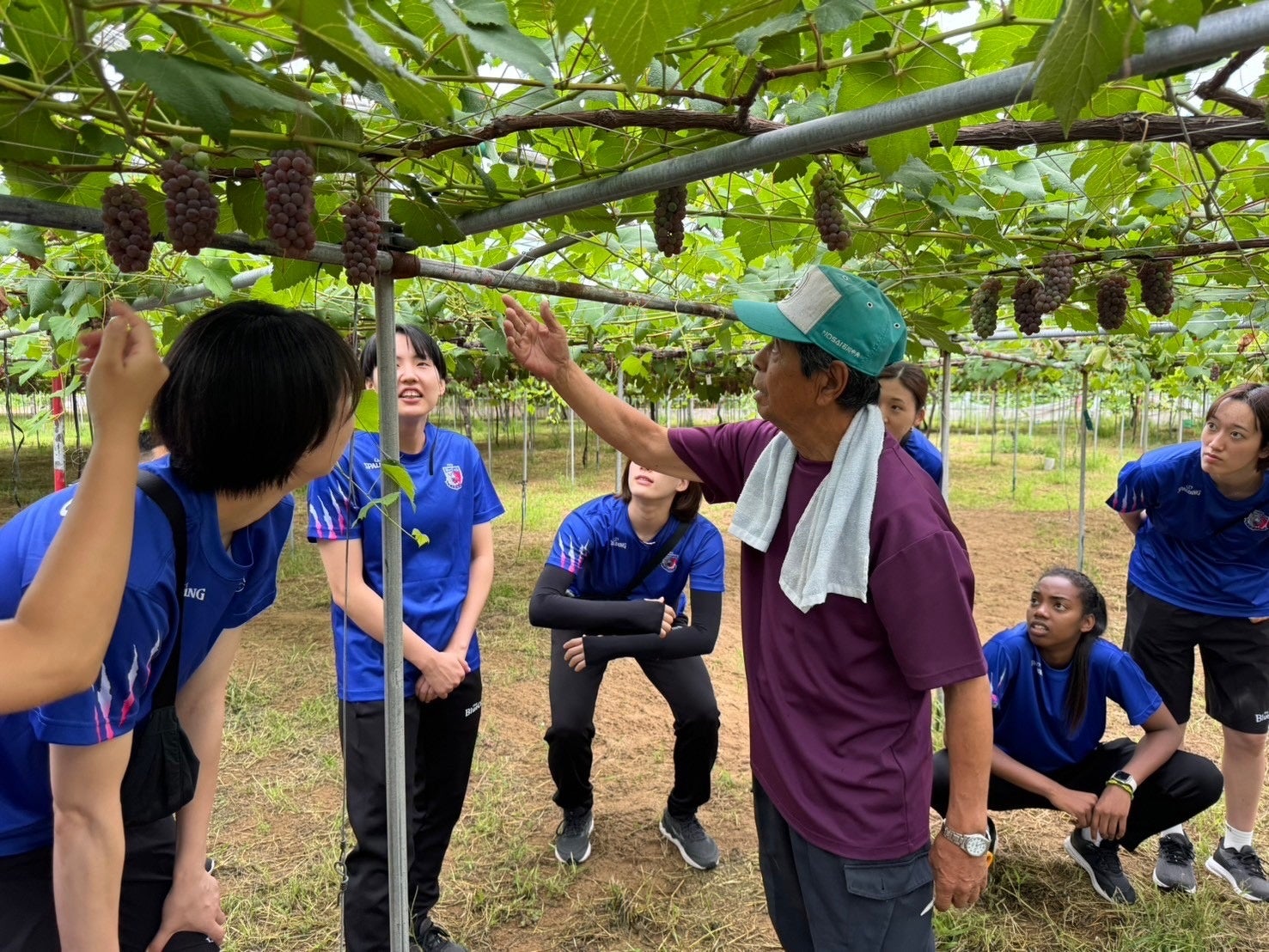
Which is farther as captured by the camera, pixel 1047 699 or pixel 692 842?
pixel 692 842

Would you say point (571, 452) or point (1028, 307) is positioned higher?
point (1028, 307)

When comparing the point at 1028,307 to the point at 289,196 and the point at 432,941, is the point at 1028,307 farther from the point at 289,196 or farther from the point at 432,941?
the point at 432,941

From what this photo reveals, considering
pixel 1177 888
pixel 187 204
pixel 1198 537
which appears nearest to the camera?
pixel 187 204

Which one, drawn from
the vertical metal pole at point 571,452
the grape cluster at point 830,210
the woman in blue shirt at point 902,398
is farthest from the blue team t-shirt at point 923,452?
the vertical metal pole at point 571,452

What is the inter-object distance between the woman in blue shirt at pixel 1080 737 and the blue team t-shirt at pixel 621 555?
1.02 m

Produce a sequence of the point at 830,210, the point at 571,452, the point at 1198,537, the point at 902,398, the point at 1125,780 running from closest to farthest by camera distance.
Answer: the point at 830,210 < the point at 1125,780 < the point at 902,398 < the point at 1198,537 < the point at 571,452

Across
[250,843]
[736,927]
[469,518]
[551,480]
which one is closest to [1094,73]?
[469,518]

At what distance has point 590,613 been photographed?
9.16ft

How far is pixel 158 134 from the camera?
1.15 meters

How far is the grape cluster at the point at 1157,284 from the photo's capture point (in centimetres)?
254

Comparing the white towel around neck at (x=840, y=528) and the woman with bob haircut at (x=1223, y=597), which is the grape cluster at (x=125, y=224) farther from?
the woman with bob haircut at (x=1223, y=597)

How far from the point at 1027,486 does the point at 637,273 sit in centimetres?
1120

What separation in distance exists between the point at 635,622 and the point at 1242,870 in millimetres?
2312

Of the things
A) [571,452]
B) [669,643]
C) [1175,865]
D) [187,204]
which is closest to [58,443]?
[669,643]
